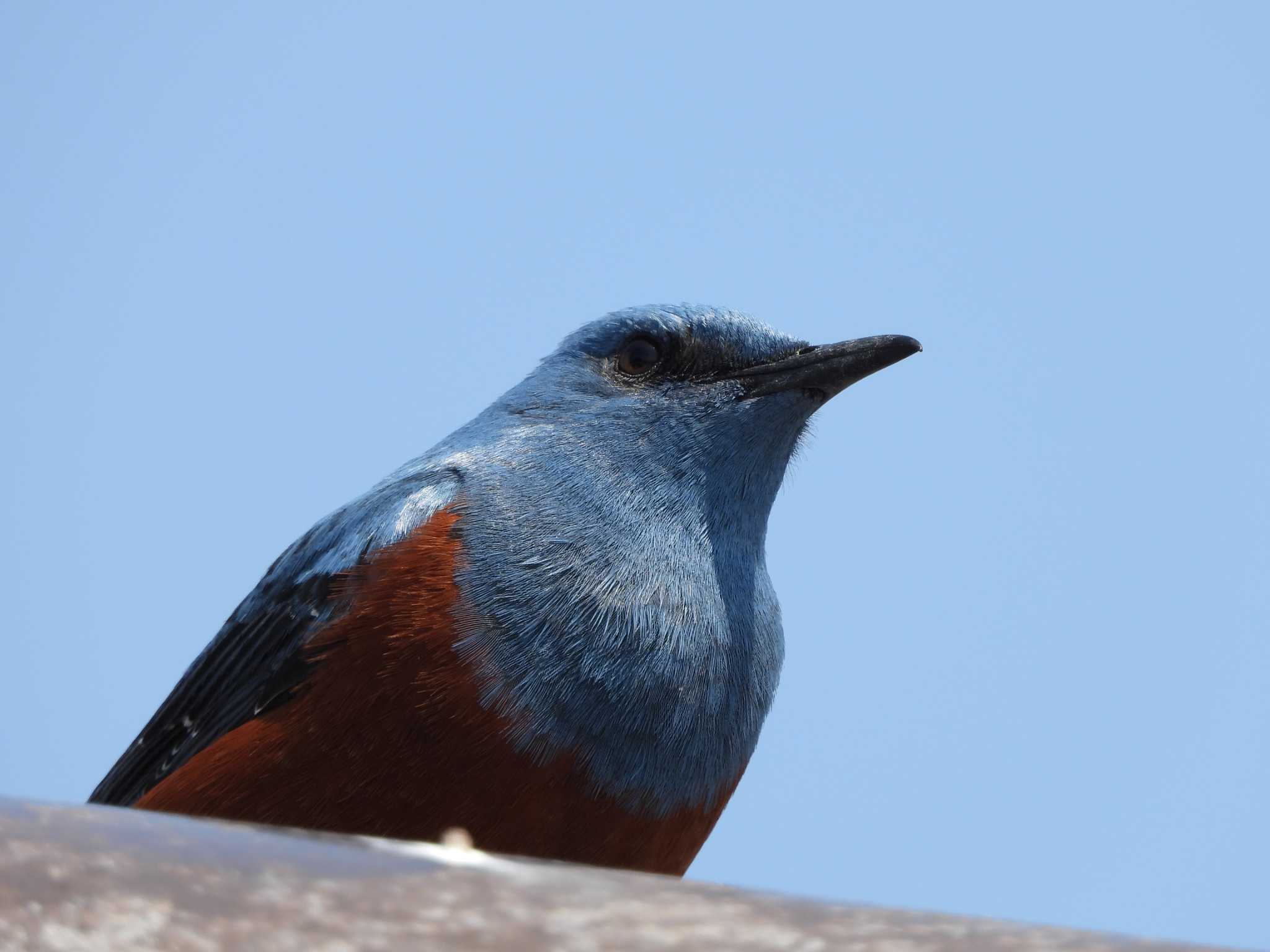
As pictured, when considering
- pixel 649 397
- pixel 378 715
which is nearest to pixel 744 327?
pixel 649 397

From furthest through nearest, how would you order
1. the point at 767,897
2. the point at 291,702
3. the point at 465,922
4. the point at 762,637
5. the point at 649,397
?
the point at 649,397
the point at 762,637
the point at 291,702
the point at 767,897
the point at 465,922

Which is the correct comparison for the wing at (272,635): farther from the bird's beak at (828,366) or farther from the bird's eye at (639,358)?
the bird's beak at (828,366)

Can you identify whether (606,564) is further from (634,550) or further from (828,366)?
(828,366)

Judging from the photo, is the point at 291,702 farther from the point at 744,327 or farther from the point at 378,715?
the point at 744,327

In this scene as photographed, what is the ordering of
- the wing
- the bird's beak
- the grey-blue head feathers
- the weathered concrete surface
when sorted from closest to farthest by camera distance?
the weathered concrete surface < the grey-blue head feathers < the wing < the bird's beak

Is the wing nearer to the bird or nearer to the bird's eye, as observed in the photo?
the bird

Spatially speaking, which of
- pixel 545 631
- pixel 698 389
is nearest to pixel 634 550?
pixel 545 631

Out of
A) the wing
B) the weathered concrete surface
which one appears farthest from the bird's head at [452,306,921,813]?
the weathered concrete surface
